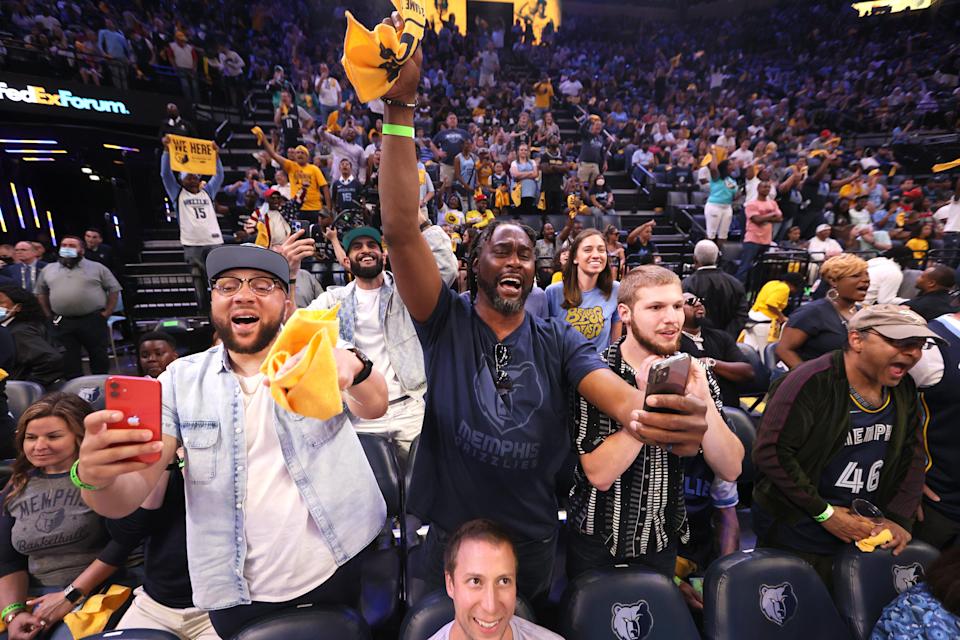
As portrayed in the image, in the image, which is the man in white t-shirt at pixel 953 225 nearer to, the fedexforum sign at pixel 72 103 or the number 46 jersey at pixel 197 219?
the number 46 jersey at pixel 197 219

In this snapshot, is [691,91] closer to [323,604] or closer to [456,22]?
[456,22]

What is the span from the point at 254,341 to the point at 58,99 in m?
10.5

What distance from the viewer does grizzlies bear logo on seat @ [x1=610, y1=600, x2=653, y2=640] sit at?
66.9 inches

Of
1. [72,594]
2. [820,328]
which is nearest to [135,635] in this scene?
[72,594]

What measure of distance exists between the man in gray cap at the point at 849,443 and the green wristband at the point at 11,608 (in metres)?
3.04

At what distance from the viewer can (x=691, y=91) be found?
54.0 feet

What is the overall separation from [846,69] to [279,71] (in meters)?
18.9

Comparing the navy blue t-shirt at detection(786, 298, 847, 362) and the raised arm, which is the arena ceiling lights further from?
the raised arm

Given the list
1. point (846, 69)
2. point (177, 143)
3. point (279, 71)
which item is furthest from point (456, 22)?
point (177, 143)

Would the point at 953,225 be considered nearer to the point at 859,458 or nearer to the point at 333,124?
the point at 859,458

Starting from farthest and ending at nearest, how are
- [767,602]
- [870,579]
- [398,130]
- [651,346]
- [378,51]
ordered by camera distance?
[870,579] < [767,602] < [651,346] < [398,130] < [378,51]

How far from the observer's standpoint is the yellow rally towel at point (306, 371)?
1100mm

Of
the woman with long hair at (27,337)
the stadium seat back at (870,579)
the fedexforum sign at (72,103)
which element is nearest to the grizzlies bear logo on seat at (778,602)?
the stadium seat back at (870,579)

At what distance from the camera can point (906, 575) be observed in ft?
6.42
